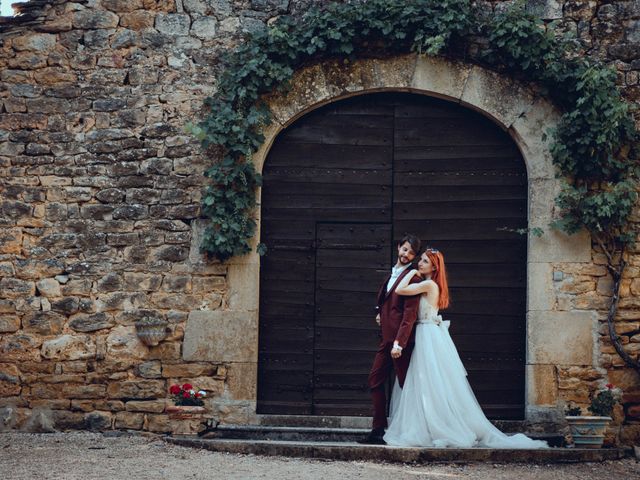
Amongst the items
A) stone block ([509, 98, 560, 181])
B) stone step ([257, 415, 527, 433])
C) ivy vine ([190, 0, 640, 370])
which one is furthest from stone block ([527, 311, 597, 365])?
stone step ([257, 415, 527, 433])

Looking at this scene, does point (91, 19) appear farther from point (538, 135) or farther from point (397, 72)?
point (538, 135)

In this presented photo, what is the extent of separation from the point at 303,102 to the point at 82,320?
266cm

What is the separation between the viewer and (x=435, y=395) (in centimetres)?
854

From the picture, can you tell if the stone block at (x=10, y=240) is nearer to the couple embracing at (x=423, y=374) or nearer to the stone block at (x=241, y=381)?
the stone block at (x=241, y=381)

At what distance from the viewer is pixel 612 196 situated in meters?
9.28

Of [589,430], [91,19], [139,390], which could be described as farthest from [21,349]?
[589,430]

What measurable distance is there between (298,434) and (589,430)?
2.30 metres

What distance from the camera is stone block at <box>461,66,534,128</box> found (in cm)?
964

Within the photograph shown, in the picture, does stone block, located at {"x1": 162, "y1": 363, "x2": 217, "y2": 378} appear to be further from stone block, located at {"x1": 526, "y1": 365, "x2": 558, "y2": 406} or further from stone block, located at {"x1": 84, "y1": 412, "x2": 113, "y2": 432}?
stone block, located at {"x1": 526, "y1": 365, "x2": 558, "y2": 406}

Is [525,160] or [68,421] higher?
[525,160]

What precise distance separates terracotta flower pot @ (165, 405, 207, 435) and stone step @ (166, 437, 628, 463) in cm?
40

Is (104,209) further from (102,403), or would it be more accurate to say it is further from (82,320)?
(102,403)

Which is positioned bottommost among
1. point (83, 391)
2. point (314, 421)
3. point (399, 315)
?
point (314, 421)

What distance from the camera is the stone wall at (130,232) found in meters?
9.49
